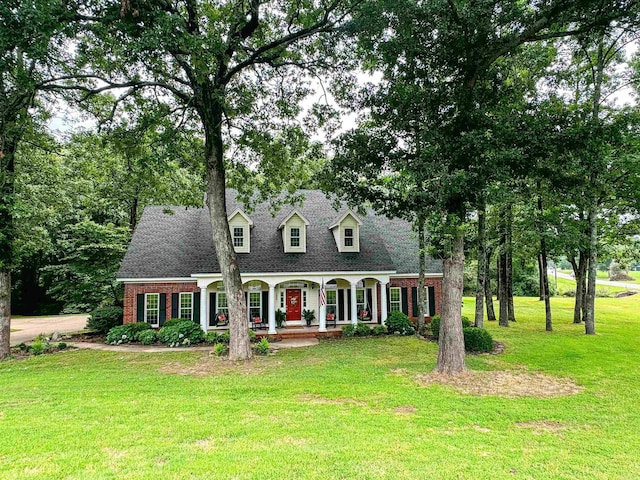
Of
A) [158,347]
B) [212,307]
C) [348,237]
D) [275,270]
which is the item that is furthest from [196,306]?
[348,237]

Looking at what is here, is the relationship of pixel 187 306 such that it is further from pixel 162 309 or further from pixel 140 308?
pixel 140 308

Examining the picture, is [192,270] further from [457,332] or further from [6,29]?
[457,332]

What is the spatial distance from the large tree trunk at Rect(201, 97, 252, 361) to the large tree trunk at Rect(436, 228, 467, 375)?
632 centimetres

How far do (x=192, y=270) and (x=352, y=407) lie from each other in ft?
38.0

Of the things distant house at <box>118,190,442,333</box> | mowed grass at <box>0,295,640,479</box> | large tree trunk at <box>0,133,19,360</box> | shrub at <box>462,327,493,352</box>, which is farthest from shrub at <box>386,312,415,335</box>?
large tree trunk at <box>0,133,19,360</box>

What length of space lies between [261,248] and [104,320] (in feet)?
28.1

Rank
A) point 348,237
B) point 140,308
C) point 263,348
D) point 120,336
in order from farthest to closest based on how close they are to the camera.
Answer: point 348,237, point 140,308, point 120,336, point 263,348

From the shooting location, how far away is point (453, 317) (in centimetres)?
1023

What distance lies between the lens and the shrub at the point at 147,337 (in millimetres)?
Answer: 15023

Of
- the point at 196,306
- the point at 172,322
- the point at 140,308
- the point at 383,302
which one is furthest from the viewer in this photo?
the point at 383,302

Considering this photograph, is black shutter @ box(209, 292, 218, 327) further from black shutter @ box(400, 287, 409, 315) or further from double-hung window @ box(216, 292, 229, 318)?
black shutter @ box(400, 287, 409, 315)

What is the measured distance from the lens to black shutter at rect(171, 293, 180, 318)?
54.8 ft

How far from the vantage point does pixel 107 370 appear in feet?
35.5

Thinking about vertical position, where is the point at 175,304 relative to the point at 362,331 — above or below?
above
